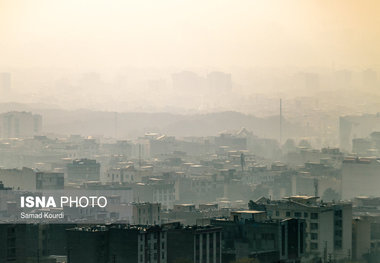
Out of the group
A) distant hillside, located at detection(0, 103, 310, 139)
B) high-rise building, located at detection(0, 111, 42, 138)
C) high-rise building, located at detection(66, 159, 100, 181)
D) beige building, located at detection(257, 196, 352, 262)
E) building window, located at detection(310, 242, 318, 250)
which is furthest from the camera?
high-rise building, located at detection(0, 111, 42, 138)

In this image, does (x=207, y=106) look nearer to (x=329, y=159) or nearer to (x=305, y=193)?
(x=329, y=159)

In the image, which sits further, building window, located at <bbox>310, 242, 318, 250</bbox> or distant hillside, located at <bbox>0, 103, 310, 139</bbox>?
distant hillside, located at <bbox>0, 103, 310, 139</bbox>

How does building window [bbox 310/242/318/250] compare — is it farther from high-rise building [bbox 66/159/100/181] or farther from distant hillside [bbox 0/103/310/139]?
distant hillside [bbox 0/103/310/139]

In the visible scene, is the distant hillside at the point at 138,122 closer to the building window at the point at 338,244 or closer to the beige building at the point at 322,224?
the beige building at the point at 322,224

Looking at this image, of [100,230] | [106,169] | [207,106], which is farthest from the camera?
[207,106]

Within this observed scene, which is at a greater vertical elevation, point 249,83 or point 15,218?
point 249,83

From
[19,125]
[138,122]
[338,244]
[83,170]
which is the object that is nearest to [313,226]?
[338,244]

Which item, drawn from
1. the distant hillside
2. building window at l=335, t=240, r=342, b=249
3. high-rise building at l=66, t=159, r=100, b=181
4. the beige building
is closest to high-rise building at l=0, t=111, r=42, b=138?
the distant hillside

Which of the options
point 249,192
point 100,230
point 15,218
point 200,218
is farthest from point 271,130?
point 100,230
